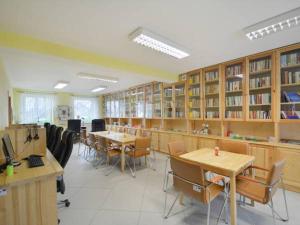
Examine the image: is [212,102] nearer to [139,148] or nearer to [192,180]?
[139,148]

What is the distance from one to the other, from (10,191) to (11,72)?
3900 millimetres

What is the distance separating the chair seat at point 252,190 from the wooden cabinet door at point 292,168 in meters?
1.33

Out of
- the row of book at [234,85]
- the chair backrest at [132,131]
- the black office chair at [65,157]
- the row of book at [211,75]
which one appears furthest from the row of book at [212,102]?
the black office chair at [65,157]

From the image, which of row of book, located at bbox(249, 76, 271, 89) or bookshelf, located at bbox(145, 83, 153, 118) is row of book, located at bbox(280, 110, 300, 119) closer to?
row of book, located at bbox(249, 76, 271, 89)

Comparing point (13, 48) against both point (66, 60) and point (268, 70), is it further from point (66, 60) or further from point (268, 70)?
point (268, 70)

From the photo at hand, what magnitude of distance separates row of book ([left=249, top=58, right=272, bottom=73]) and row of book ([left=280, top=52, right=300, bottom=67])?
19cm

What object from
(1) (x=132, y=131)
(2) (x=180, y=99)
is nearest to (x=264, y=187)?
(2) (x=180, y=99)

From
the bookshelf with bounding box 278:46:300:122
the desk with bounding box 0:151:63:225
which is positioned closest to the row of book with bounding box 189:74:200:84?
the bookshelf with bounding box 278:46:300:122

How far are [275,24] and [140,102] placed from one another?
4859mm

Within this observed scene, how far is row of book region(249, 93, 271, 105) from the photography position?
310 centimetres

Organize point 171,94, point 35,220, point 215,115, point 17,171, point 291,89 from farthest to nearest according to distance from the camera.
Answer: point 171,94
point 215,115
point 291,89
point 17,171
point 35,220

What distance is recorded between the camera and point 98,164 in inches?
166

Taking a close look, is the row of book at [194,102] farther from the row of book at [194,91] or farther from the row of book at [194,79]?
the row of book at [194,79]

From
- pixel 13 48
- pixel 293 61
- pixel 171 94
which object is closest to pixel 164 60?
pixel 171 94
